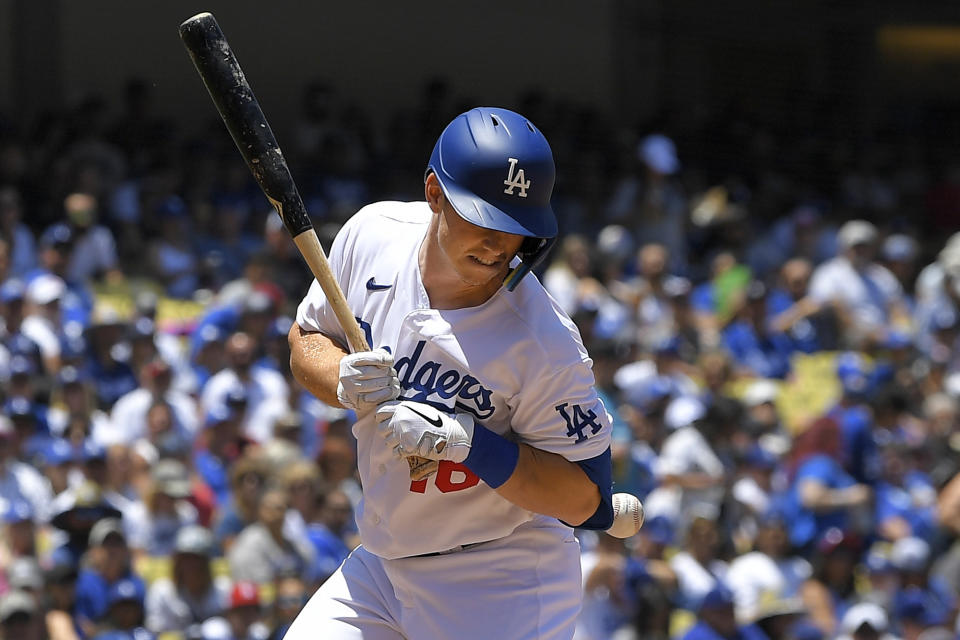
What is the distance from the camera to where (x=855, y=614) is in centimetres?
674

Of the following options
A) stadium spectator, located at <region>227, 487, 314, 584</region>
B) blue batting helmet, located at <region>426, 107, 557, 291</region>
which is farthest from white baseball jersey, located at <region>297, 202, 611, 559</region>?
stadium spectator, located at <region>227, 487, 314, 584</region>

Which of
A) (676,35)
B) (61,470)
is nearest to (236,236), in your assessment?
(61,470)

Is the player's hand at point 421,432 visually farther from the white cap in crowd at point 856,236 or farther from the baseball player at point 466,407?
the white cap in crowd at point 856,236

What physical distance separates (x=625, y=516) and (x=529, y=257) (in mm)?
657

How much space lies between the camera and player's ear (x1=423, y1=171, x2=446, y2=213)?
2.74 metres

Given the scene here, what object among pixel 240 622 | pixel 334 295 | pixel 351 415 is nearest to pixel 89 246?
pixel 351 415

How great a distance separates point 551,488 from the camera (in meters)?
2.74

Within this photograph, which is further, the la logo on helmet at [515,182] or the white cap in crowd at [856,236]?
the white cap in crowd at [856,236]

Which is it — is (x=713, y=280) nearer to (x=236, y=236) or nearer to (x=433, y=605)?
(x=236, y=236)

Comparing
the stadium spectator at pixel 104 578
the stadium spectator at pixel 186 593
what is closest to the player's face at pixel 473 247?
the stadium spectator at pixel 104 578

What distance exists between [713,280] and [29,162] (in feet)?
15.3

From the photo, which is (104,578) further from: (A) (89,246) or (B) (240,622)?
(A) (89,246)

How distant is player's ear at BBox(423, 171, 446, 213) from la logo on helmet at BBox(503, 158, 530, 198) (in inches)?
5.6

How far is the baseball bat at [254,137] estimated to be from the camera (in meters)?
2.81
